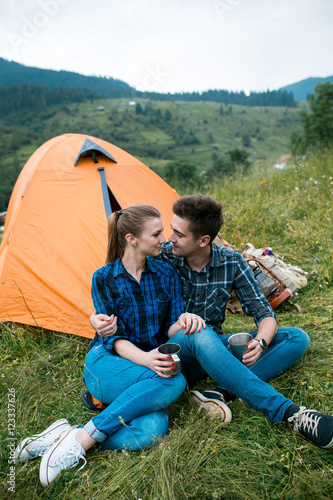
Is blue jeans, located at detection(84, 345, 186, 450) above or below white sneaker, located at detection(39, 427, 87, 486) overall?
above

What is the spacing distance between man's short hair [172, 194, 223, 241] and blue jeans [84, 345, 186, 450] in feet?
2.89

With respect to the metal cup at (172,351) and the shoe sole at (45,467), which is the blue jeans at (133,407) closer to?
the metal cup at (172,351)

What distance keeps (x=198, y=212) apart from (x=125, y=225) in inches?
18.0

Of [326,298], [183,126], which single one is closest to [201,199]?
[326,298]

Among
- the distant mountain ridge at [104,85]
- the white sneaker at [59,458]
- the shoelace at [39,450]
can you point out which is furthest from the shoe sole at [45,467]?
the distant mountain ridge at [104,85]

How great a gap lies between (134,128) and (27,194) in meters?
72.9

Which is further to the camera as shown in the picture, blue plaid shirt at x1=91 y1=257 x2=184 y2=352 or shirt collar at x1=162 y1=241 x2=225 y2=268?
shirt collar at x1=162 y1=241 x2=225 y2=268

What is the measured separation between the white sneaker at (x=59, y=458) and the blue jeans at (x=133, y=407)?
98mm

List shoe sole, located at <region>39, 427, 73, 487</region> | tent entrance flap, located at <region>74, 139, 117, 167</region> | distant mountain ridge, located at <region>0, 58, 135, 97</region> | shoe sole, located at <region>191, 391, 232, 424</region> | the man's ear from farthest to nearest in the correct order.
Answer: distant mountain ridge, located at <region>0, 58, 135, 97</region> → tent entrance flap, located at <region>74, 139, 117, 167</region> → the man's ear → shoe sole, located at <region>191, 391, 232, 424</region> → shoe sole, located at <region>39, 427, 73, 487</region>

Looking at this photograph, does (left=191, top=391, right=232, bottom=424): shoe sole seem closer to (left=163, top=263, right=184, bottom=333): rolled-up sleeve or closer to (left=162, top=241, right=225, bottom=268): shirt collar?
(left=163, top=263, right=184, bottom=333): rolled-up sleeve

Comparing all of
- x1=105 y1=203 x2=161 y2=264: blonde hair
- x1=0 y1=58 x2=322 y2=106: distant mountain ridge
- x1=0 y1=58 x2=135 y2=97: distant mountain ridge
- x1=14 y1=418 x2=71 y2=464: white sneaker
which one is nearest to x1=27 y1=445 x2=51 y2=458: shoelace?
x1=14 y1=418 x2=71 y2=464: white sneaker

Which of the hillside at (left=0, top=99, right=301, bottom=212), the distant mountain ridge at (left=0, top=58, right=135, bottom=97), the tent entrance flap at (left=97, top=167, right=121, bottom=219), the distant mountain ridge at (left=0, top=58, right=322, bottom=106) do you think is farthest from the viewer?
the distant mountain ridge at (left=0, top=58, right=135, bottom=97)

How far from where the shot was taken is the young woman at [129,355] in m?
1.82

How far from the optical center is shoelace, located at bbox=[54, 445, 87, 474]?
1751 millimetres
